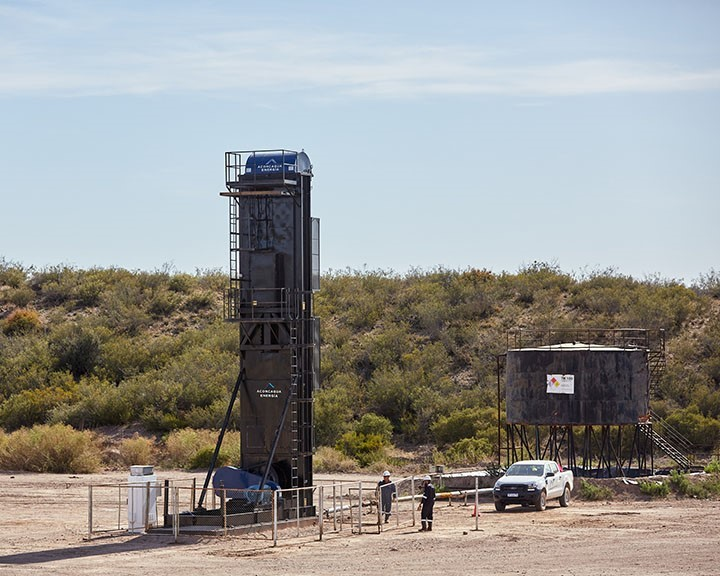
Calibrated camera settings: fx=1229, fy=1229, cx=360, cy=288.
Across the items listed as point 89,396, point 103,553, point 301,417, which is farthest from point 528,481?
point 89,396

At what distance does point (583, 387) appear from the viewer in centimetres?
4078

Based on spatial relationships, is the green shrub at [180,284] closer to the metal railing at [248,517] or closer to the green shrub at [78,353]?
the green shrub at [78,353]

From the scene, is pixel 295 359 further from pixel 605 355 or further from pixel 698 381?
pixel 698 381

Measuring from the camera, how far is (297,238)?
Answer: 107 ft

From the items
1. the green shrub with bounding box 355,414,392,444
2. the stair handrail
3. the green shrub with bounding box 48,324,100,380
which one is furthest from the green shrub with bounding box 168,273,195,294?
the stair handrail

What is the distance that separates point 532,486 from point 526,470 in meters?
1.13

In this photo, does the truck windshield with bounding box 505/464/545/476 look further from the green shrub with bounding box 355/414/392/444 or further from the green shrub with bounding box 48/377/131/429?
the green shrub with bounding box 48/377/131/429

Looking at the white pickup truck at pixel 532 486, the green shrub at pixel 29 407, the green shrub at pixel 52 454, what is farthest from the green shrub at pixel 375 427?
the white pickup truck at pixel 532 486

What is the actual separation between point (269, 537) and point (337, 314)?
157 feet

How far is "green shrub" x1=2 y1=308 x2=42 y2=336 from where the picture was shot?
Result: 258ft

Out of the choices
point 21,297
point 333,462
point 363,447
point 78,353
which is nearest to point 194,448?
point 333,462

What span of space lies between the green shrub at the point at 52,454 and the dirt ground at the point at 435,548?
14.5 m

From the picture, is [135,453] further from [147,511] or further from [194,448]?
[147,511]

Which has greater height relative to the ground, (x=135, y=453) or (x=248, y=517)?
(x=135, y=453)
